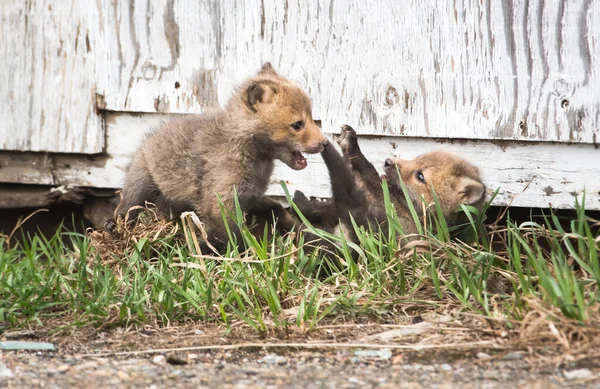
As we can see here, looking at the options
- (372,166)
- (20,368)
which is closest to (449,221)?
(372,166)

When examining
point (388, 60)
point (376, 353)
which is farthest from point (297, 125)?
point (376, 353)

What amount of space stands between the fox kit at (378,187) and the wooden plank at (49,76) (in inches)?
72.8

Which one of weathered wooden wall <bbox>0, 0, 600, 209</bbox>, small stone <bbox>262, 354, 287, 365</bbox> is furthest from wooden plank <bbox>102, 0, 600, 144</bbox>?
small stone <bbox>262, 354, 287, 365</bbox>

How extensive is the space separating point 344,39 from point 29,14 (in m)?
2.35

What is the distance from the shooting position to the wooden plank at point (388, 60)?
4.71 metres

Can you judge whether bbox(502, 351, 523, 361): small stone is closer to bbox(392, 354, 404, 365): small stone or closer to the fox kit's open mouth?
bbox(392, 354, 404, 365): small stone

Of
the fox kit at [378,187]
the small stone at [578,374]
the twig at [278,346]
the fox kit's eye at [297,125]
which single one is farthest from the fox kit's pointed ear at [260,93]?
the small stone at [578,374]

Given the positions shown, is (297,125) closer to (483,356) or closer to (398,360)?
(398,360)

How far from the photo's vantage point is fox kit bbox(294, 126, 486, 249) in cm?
455

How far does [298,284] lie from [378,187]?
1.23m

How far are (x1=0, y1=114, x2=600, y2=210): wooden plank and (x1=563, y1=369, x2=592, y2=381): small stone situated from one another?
2067 mm

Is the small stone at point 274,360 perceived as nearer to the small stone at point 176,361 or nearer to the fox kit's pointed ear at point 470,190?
the small stone at point 176,361

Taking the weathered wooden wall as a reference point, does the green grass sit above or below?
below

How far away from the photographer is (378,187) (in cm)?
479
